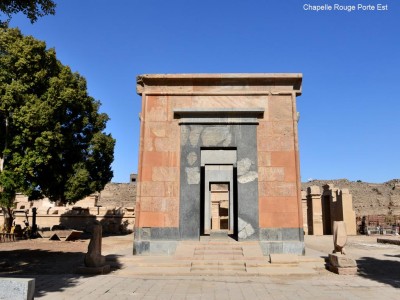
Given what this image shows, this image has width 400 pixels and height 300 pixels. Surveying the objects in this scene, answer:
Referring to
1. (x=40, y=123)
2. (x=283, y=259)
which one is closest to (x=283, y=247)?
(x=283, y=259)

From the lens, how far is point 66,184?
21828 mm

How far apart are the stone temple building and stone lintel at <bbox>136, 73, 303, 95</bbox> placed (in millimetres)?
36

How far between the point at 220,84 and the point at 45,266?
8.43 meters

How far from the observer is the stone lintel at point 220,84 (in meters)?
12.4

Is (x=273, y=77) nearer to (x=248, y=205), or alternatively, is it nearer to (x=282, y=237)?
(x=248, y=205)

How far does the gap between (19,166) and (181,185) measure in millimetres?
11676

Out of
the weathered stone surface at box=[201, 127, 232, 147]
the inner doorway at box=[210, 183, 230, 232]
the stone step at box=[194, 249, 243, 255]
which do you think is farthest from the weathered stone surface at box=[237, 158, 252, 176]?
the inner doorway at box=[210, 183, 230, 232]

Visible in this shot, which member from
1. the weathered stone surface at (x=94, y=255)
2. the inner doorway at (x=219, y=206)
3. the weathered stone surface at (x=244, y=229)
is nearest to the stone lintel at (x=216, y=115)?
the weathered stone surface at (x=244, y=229)

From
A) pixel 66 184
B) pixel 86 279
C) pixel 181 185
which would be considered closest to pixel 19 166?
pixel 66 184

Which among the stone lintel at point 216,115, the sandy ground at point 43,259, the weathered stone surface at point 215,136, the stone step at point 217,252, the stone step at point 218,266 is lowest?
the sandy ground at point 43,259

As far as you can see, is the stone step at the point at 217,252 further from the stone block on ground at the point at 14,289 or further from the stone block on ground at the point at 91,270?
the stone block on ground at the point at 14,289

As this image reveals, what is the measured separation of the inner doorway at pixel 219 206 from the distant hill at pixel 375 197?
20191mm

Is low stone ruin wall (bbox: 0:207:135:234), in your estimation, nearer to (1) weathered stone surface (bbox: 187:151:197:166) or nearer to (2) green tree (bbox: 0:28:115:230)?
(2) green tree (bbox: 0:28:115:230)

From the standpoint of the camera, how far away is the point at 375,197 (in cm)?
4625
